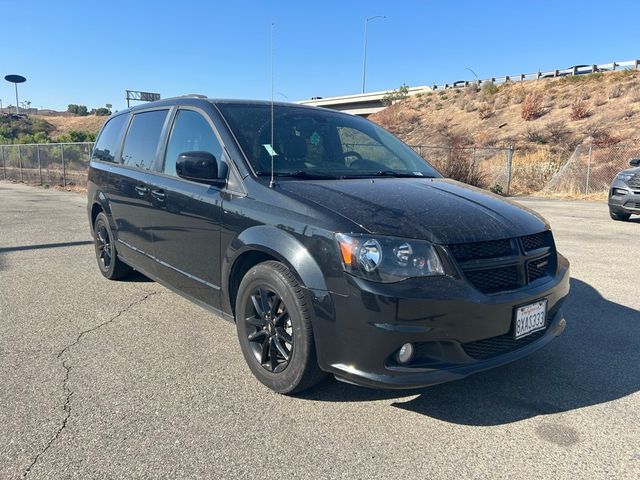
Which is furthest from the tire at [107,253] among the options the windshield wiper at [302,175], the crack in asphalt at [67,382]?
the windshield wiper at [302,175]

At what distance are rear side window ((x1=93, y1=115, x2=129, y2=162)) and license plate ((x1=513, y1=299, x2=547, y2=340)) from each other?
14.4ft

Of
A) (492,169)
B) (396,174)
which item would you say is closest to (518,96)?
(492,169)

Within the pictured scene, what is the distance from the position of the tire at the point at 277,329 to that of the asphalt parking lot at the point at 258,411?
149 mm

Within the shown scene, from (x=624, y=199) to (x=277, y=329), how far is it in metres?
9.82

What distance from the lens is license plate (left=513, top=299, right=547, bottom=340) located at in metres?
2.91

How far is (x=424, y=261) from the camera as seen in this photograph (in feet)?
8.78

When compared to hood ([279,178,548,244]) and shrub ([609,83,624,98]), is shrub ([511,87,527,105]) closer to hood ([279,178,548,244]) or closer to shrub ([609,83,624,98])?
shrub ([609,83,624,98])

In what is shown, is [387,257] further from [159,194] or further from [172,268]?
[159,194]

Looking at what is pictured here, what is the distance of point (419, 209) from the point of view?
301cm

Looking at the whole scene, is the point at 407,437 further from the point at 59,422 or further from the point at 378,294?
the point at 59,422

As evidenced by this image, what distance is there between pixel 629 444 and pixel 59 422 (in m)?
3.05

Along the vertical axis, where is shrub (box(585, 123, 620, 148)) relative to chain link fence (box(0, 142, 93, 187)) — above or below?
above

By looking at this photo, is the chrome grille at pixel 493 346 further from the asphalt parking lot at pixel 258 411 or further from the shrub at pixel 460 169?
the shrub at pixel 460 169

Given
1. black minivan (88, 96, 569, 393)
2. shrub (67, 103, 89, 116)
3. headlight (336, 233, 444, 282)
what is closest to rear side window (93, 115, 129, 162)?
black minivan (88, 96, 569, 393)
